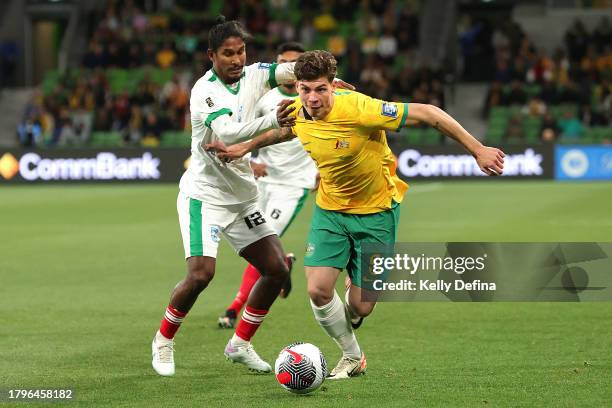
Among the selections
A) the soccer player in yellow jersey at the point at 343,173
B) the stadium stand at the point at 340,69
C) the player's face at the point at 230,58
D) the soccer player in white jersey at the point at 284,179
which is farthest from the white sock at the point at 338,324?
the stadium stand at the point at 340,69

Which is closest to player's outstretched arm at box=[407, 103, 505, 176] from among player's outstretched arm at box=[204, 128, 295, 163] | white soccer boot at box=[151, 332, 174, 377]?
player's outstretched arm at box=[204, 128, 295, 163]

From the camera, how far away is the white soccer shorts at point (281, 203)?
9.89m

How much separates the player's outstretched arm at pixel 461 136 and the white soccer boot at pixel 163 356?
224 centimetres

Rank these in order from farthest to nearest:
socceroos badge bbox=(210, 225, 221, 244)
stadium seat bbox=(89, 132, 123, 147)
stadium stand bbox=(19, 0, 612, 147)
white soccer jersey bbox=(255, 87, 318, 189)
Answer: stadium seat bbox=(89, 132, 123, 147)
stadium stand bbox=(19, 0, 612, 147)
white soccer jersey bbox=(255, 87, 318, 189)
socceroos badge bbox=(210, 225, 221, 244)

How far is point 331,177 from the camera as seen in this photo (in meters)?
7.20

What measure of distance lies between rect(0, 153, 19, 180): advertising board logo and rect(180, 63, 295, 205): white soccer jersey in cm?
1856

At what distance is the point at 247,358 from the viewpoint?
294 inches

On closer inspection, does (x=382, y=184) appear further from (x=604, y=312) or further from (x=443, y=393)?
(x=604, y=312)

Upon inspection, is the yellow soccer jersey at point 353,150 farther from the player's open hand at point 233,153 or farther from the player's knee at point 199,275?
the player's knee at point 199,275

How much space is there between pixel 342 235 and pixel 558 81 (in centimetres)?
2226

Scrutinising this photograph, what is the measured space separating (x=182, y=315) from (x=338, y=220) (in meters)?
1.26

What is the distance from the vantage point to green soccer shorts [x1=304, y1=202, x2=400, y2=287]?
23.6 feet

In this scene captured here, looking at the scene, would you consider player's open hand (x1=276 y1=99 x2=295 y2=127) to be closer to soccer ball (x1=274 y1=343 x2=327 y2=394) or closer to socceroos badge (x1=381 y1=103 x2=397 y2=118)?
socceroos badge (x1=381 y1=103 x2=397 y2=118)

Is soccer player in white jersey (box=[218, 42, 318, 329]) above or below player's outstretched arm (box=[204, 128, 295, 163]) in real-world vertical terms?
below
